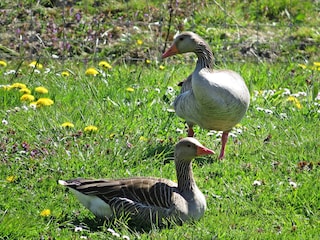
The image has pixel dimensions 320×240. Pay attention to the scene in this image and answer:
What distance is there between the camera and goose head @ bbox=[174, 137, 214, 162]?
617 cm

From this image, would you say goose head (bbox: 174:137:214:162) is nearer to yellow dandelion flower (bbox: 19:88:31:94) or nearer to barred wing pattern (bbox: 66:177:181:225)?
barred wing pattern (bbox: 66:177:181:225)

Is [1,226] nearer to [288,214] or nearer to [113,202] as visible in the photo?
[113,202]

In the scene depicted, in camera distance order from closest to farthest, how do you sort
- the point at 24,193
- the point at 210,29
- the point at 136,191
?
the point at 136,191
the point at 24,193
the point at 210,29

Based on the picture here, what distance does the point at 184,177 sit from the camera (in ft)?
20.3

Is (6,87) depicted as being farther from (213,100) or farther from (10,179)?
(213,100)

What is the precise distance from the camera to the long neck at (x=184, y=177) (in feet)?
20.2

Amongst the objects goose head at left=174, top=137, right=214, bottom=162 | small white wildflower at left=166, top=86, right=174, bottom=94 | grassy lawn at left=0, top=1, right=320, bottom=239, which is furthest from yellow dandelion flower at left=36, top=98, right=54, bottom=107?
goose head at left=174, top=137, right=214, bottom=162

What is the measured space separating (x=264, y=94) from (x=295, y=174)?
7.07 feet

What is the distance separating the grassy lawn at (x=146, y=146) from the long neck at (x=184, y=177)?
0.89ft

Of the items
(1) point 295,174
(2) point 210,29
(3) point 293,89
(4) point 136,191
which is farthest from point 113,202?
(2) point 210,29

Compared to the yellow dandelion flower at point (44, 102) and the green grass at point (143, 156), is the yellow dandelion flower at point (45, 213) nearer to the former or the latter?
the green grass at point (143, 156)

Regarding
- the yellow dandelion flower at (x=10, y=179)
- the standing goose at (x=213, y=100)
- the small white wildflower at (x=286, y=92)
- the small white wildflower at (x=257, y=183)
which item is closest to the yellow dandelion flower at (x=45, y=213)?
the yellow dandelion flower at (x=10, y=179)

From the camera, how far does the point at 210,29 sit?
37.6 feet

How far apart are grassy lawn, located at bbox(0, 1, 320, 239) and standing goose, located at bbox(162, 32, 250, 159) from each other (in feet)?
1.08
